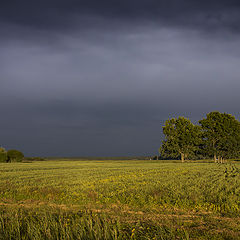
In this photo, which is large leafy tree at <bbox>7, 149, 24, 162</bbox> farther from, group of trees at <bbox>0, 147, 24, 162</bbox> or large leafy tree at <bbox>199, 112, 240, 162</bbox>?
large leafy tree at <bbox>199, 112, 240, 162</bbox>

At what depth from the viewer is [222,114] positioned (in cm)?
8312

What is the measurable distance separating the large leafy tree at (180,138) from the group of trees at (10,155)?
5746 cm

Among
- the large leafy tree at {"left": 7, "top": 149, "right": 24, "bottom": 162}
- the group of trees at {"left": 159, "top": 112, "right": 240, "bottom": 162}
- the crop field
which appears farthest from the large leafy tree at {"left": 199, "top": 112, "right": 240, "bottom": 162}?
the large leafy tree at {"left": 7, "top": 149, "right": 24, "bottom": 162}

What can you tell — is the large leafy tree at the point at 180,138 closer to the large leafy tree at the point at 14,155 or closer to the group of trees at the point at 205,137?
the group of trees at the point at 205,137

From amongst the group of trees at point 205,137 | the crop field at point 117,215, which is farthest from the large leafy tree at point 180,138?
the crop field at point 117,215

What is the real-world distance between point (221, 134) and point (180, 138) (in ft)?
44.7

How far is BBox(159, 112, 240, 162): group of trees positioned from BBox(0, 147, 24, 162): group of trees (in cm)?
5714

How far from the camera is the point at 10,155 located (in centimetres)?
9319

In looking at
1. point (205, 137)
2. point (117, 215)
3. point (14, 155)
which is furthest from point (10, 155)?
point (117, 215)

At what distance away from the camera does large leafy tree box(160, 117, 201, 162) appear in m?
81.0

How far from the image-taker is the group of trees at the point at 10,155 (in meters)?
90.1

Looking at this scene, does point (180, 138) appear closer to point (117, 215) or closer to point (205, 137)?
point (205, 137)

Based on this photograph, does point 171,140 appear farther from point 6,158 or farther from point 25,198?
point 25,198

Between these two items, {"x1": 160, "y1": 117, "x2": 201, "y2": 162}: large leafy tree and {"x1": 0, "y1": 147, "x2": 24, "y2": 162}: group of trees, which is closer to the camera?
{"x1": 160, "y1": 117, "x2": 201, "y2": 162}: large leafy tree
